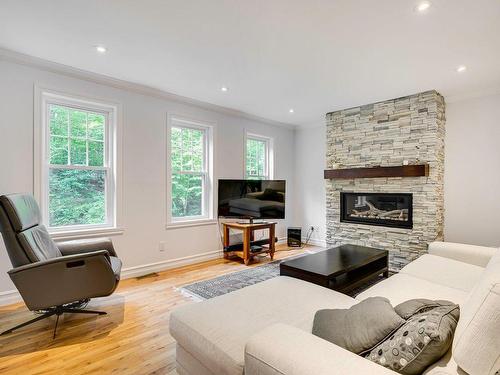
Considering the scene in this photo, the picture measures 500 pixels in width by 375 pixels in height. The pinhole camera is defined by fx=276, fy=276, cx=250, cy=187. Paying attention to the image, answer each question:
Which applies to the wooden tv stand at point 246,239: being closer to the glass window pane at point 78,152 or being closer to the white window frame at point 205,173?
the white window frame at point 205,173

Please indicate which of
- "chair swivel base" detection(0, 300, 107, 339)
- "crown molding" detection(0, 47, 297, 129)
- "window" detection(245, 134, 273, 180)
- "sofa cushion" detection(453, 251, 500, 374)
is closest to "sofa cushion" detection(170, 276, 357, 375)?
"sofa cushion" detection(453, 251, 500, 374)

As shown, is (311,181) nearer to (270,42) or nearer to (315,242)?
(315,242)

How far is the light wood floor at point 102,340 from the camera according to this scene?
5.95ft

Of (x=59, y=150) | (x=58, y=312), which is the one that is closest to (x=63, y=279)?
(x=58, y=312)

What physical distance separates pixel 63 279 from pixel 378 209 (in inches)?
163

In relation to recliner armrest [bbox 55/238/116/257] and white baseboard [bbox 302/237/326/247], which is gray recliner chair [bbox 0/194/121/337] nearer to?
recliner armrest [bbox 55/238/116/257]

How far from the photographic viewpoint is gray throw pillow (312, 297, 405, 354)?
1.04m

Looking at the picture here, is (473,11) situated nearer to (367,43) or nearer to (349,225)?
(367,43)

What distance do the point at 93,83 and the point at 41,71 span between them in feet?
1.61

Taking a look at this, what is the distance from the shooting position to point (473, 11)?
2.04m

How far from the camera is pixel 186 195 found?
423 cm

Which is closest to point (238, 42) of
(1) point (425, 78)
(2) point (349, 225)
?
(1) point (425, 78)

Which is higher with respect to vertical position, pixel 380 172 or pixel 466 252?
pixel 380 172

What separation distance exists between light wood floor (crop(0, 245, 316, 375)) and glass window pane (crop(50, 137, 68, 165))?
1.51 meters
